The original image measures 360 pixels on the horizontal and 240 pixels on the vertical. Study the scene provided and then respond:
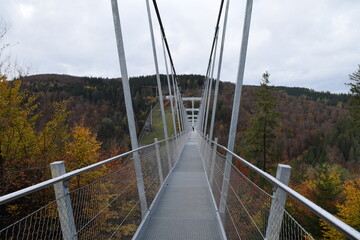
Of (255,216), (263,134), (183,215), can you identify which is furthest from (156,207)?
(263,134)

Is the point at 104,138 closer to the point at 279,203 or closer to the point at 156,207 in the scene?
the point at 156,207

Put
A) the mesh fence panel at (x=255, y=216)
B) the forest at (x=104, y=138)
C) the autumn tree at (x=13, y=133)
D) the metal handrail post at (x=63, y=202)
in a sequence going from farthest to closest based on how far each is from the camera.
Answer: the forest at (x=104, y=138)
the autumn tree at (x=13, y=133)
the metal handrail post at (x=63, y=202)
the mesh fence panel at (x=255, y=216)

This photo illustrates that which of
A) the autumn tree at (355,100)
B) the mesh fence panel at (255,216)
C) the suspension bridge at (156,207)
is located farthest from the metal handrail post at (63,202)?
the autumn tree at (355,100)

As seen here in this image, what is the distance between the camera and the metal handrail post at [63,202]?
4.84 ft

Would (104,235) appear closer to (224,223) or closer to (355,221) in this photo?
(224,223)

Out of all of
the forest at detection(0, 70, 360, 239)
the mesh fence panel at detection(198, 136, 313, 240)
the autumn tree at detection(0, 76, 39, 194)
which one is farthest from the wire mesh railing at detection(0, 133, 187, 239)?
the autumn tree at detection(0, 76, 39, 194)

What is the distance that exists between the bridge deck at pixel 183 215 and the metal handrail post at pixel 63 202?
4.76ft

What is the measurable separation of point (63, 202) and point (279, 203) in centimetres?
132

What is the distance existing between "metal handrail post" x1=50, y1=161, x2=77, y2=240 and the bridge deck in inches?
57.2

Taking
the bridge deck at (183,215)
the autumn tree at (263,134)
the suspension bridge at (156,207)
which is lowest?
the autumn tree at (263,134)

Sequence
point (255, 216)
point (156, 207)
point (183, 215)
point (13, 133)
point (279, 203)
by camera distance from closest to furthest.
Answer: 1. point (279, 203)
2. point (255, 216)
3. point (183, 215)
4. point (156, 207)
5. point (13, 133)

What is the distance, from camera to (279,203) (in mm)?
1401

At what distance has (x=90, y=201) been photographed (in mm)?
2016

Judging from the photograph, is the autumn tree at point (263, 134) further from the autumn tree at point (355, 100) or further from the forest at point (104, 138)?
the autumn tree at point (355, 100)
